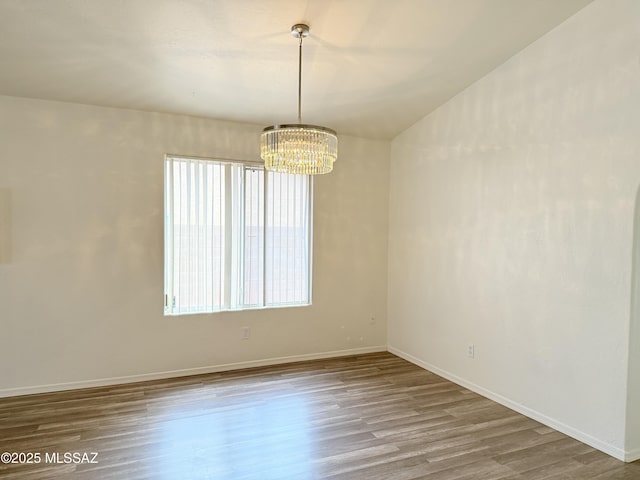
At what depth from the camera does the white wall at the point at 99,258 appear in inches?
143

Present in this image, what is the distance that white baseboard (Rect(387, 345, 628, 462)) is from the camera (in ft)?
9.07

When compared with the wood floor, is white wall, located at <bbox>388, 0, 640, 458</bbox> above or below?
above

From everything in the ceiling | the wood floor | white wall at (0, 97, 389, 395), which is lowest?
the wood floor

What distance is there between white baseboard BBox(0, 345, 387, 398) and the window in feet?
2.02

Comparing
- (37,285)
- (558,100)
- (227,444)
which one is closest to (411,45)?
(558,100)

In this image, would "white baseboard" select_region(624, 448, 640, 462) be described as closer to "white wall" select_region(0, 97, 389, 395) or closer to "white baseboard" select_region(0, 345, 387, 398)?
"white baseboard" select_region(0, 345, 387, 398)

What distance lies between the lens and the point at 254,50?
3164 mm

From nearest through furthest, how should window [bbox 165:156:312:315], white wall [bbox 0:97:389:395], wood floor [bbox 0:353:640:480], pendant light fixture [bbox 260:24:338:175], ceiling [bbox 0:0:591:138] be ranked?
pendant light fixture [bbox 260:24:338:175]
wood floor [bbox 0:353:640:480]
ceiling [bbox 0:0:591:138]
white wall [bbox 0:97:389:395]
window [bbox 165:156:312:315]

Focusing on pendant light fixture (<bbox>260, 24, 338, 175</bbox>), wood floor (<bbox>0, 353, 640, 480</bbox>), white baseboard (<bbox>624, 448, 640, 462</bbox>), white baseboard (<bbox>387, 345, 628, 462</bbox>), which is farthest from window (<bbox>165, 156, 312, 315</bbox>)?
white baseboard (<bbox>624, 448, 640, 462</bbox>)

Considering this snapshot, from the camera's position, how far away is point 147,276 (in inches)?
160

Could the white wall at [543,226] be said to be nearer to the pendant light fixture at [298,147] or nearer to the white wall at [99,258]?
the white wall at [99,258]

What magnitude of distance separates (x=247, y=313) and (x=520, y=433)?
110 inches

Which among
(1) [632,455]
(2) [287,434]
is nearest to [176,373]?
(2) [287,434]

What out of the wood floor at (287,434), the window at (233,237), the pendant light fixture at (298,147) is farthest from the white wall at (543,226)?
the pendant light fixture at (298,147)
